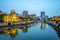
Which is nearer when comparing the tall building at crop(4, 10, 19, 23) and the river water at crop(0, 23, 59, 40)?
the river water at crop(0, 23, 59, 40)

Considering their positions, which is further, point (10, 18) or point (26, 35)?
point (10, 18)

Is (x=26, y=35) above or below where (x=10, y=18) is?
below

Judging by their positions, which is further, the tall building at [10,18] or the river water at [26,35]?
the tall building at [10,18]
